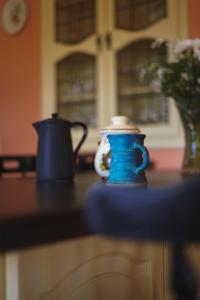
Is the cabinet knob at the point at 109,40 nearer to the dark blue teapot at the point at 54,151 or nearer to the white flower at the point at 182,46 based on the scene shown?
the white flower at the point at 182,46

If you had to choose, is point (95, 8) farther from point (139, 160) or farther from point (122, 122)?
point (139, 160)

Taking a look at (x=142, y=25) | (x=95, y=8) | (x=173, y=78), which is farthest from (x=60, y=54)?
(x=173, y=78)

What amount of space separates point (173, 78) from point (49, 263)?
0.89 m

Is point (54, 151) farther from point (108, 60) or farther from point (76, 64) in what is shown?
point (76, 64)

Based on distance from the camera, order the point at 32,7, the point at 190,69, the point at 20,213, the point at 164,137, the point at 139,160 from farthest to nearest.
Answer: the point at 32,7 → the point at 164,137 → the point at 190,69 → the point at 139,160 → the point at 20,213

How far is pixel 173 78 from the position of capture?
1.48 meters

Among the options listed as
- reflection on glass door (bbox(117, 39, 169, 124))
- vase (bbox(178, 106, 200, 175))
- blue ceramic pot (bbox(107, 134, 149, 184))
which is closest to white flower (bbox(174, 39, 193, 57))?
vase (bbox(178, 106, 200, 175))

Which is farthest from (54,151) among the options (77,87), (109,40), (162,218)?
(77,87)

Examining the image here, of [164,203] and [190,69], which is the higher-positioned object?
[190,69]

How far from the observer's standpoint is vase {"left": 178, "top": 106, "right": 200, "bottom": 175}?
147 cm

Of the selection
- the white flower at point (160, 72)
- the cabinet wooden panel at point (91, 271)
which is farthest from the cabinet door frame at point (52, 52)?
the cabinet wooden panel at point (91, 271)

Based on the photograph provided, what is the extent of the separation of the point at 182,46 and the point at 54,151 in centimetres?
63

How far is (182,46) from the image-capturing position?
1.48m

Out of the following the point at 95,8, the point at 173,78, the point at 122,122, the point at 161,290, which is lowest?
the point at 161,290
